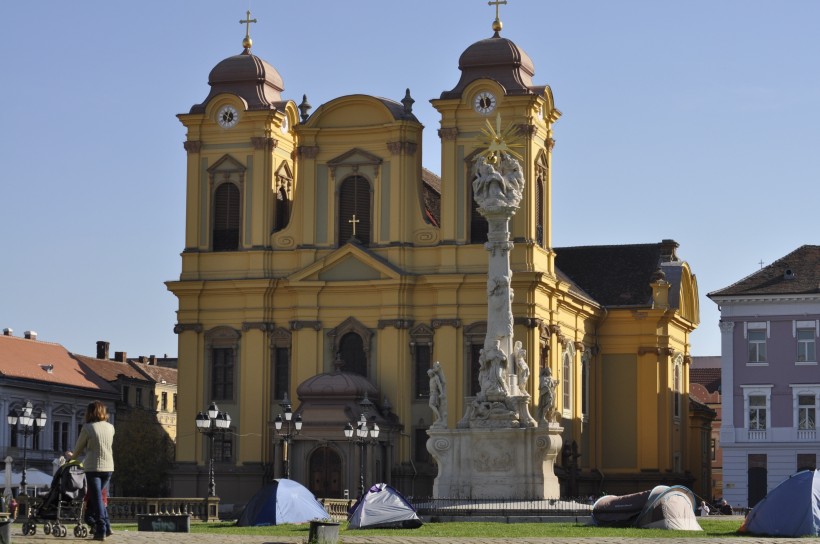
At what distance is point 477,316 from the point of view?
241 ft

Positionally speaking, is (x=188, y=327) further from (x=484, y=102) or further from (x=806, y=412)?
(x=806, y=412)

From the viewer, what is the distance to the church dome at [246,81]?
7712 cm

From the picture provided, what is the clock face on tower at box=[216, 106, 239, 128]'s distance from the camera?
252 ft

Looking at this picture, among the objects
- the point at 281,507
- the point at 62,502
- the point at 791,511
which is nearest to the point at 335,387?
the point at 281,507

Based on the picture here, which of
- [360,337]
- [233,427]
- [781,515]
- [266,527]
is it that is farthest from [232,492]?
[781,515]

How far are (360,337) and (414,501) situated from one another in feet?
79.0

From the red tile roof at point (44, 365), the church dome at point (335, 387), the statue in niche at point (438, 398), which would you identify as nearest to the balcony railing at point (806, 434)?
the church dome at point (335, 387)

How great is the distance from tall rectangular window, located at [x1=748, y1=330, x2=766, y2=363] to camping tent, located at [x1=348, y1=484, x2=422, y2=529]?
34450 mm

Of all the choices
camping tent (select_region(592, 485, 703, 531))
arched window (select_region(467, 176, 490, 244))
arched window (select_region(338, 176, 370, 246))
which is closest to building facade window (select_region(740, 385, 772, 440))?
arched window (select_region(467, 176, 490, 244))

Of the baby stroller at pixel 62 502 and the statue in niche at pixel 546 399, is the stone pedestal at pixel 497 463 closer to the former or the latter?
the statue in niche at pixel 546 399

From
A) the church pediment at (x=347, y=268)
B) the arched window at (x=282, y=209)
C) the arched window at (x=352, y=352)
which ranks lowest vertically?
the arched window at (x=352, y=352)

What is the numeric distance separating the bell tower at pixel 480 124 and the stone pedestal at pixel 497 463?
2291cm

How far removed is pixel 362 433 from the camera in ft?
203

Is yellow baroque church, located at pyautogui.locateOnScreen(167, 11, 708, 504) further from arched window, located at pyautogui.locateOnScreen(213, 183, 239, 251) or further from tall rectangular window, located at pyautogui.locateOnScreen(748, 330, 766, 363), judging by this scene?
tall rectangular window, located at pyautogui.locateOnScreen(748, 330, 766, 363)
